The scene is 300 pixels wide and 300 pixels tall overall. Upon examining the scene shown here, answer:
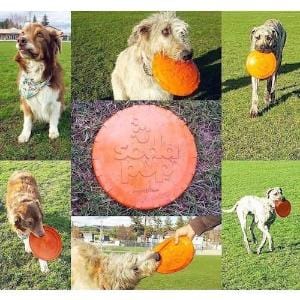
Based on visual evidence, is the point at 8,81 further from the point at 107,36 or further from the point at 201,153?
the point at 201,153

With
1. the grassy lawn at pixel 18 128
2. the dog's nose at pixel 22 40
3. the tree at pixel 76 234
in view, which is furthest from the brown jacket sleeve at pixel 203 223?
the dog's nose at pixel 22 40

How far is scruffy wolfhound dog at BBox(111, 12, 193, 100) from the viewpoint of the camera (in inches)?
307

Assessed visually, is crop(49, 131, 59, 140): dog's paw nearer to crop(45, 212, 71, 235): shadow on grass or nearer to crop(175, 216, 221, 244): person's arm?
crop(45, 212, 71, 235): shadow on grass

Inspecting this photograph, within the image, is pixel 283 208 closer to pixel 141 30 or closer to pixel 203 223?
pixel 203 223

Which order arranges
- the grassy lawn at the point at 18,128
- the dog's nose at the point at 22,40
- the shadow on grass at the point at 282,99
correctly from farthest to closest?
the shadow on grass at the point at 282,99
the grassy lawn at the point at 18,128
the dog's nose at the point at 22,40

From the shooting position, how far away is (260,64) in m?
7.96

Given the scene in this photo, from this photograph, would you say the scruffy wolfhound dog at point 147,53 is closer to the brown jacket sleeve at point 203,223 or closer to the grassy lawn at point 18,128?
the grassy lawn at point 18,128

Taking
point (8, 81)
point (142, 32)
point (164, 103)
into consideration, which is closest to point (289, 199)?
point (164, 103)

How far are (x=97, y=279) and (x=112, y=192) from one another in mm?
717

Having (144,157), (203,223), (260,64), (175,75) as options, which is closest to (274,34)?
(260,64)

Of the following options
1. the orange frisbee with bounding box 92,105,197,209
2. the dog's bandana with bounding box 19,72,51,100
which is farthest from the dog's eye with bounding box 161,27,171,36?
the dog's bandana with bounding box 19,72,51,100

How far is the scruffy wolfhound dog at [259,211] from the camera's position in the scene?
7.91 metres

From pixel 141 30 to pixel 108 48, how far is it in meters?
0.32

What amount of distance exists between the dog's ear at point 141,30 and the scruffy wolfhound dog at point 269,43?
88 centimetres
